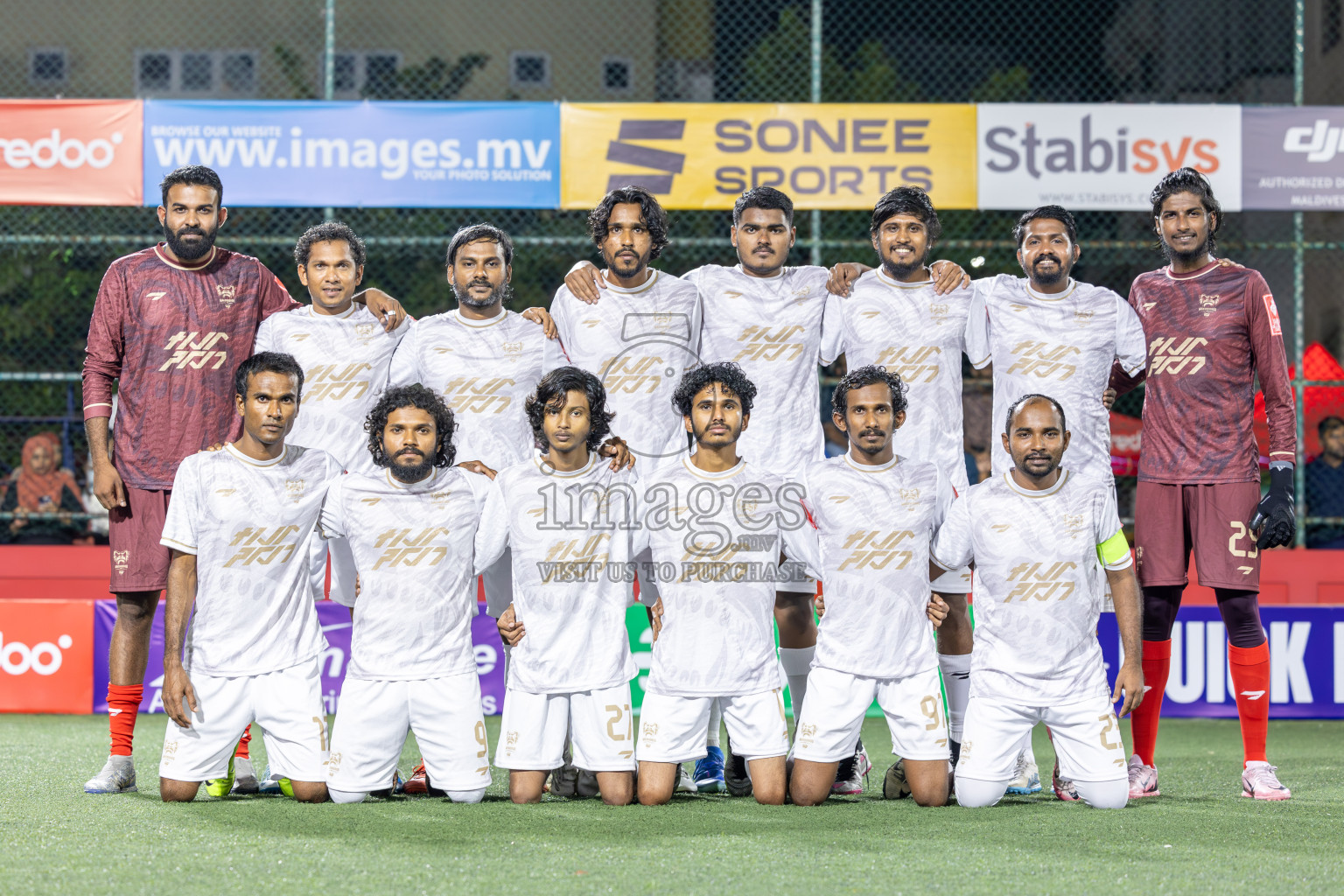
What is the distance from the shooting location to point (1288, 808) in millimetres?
4711

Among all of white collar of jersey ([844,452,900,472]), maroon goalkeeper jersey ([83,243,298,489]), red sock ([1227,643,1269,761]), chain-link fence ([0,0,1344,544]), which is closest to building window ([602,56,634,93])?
chain-link fence ([0,0,1344,544])

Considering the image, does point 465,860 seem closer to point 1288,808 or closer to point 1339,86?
point 1288,808

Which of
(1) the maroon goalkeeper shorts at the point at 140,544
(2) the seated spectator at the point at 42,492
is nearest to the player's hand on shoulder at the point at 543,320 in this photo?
(1) the maroon goalkeeper shorts at the point at 140,544

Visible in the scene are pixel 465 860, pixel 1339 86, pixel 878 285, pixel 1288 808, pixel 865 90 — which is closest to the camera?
pixel 465 860

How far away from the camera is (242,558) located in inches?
189

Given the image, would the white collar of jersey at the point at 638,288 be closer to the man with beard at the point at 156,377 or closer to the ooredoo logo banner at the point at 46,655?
the man with beard at the point at 156,377

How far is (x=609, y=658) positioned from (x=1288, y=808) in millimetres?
2389

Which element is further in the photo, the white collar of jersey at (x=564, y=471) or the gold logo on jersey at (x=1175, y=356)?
the gold logo on jersey at (x=1175, y=356)

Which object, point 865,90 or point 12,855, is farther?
point 865,90

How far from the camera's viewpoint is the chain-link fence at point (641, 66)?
39.9 feet

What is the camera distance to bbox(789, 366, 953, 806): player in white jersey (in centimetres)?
475

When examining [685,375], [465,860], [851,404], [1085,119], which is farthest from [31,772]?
[1085,119]

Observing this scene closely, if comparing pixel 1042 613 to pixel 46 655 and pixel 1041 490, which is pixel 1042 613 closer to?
pixel 1041 490

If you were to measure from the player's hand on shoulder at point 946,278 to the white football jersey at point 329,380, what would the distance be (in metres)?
2.19
